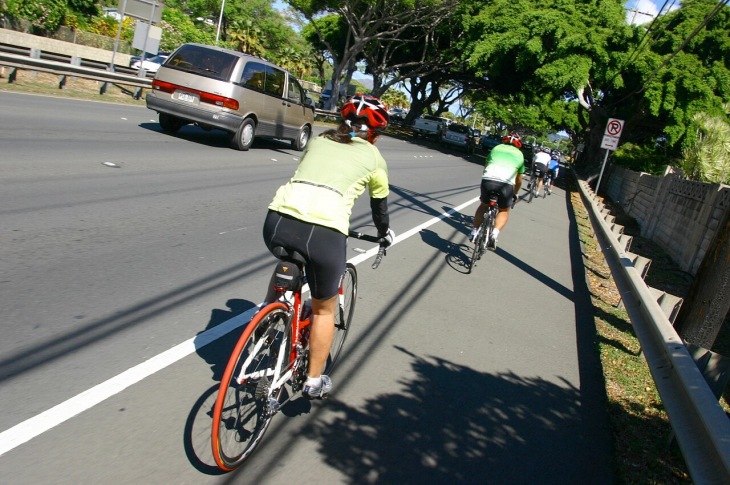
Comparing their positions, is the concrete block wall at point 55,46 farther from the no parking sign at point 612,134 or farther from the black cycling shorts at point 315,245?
the black cycling shorts at point 315,245

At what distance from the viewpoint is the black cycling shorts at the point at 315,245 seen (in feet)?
11.6

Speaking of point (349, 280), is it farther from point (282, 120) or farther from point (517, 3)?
point (517, 3)

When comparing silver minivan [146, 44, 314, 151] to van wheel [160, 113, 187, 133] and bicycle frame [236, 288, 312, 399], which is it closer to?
van wheel [160, 113, 187, 133]

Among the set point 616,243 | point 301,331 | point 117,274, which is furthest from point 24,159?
point 616,243

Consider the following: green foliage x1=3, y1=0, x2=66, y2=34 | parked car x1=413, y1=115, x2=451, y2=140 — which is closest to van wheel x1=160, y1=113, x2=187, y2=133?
green foliage x1=3, y1=0, x2=66, y2=34

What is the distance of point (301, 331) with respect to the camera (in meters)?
3.96

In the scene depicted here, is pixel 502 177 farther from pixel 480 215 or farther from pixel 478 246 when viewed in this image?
pixel 478 246

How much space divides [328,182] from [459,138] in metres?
40.1

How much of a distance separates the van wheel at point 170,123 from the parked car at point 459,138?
2913 cm

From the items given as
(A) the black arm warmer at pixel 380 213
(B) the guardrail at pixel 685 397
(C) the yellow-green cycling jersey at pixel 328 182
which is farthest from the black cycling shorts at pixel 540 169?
(C) the yellow-green cycling jersey at pixel 328 182

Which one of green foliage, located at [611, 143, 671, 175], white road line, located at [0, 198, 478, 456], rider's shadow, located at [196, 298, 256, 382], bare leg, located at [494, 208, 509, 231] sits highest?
green foliage, located at [611, 143, 671, 175]

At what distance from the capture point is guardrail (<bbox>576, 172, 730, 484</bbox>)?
3219mm

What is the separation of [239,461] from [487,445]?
164 cm

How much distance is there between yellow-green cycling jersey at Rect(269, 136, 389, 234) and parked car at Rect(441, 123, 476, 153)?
131 feet
